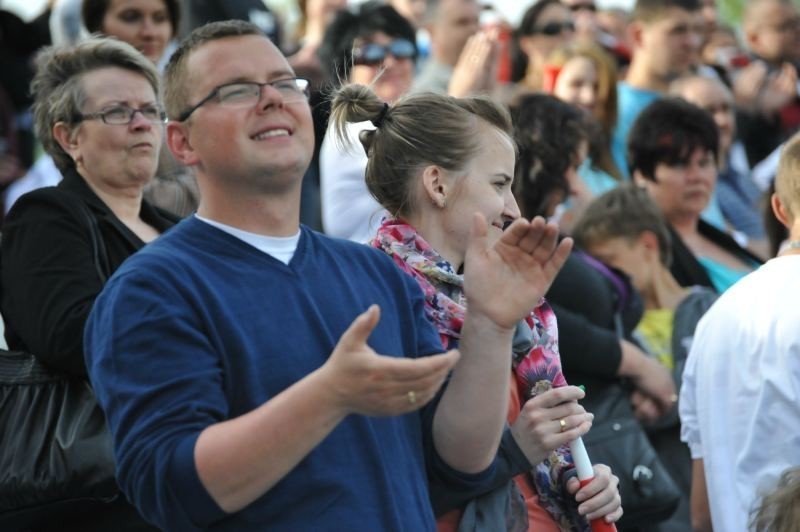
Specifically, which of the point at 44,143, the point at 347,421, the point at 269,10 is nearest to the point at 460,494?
the point at 347,421

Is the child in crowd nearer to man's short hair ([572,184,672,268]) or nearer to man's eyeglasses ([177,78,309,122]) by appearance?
man's short hair ([572,184,672,268])

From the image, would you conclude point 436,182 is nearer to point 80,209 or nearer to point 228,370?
point 228,370

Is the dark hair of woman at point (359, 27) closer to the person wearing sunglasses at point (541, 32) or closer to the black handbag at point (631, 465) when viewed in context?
the person wearing sunglasses at point (541, 32)

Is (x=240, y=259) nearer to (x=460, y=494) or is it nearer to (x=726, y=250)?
(x=460, y=494)

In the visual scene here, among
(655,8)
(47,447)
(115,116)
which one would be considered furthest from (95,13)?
(655,8)

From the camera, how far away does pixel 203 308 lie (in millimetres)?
2555

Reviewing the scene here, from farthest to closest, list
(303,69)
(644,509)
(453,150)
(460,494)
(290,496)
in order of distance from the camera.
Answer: (303,69) → (644,509) → (453,150) → (460,494) → (290,496)

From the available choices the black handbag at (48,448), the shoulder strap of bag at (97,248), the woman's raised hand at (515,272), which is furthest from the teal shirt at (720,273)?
the woman's raised hand at (515,272)

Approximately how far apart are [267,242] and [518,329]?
83 centimetres

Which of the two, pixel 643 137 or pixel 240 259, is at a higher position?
pixel 240 259

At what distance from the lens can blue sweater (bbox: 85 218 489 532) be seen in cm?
245

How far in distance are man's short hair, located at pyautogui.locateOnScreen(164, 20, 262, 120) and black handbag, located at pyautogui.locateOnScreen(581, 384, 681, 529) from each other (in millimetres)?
2024

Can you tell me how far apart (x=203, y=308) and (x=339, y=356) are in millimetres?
404

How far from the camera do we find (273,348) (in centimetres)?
258
